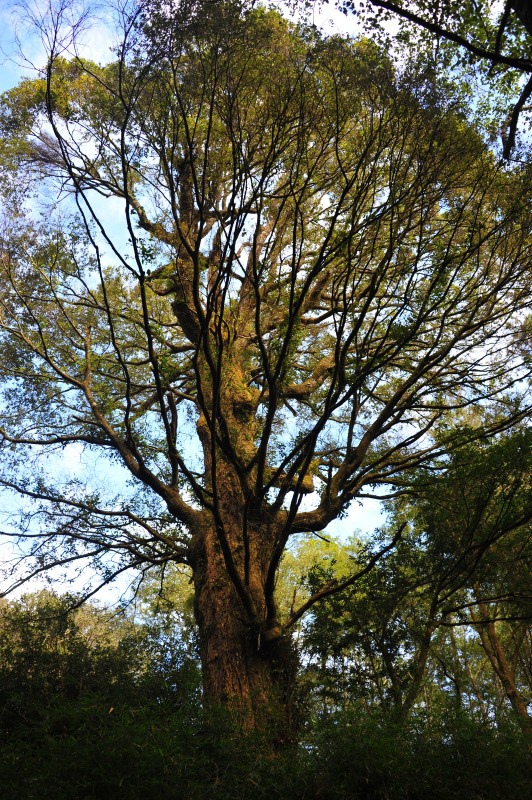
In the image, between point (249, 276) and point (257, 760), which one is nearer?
point (257, 760)

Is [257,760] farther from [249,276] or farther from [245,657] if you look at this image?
[249,276]

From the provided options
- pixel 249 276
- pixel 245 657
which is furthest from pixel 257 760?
pixel 249 276

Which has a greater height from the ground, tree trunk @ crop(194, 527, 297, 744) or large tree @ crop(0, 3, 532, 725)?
large tree @ crop(0, 3, 532, 725)

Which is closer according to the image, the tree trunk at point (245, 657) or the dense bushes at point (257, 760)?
the dense bushes at point (257, 760)

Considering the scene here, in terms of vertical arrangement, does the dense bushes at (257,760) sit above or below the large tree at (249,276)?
below

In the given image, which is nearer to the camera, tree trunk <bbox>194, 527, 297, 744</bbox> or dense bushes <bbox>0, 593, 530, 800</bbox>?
dense bushes <bbox>0, 593, 530, 800</bbox>

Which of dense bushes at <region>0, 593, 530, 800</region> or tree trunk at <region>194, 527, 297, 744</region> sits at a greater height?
tree trunk at <region>194, 527, 297, 744</region>

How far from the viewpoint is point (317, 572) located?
22.0ft

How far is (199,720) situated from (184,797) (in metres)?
0.88

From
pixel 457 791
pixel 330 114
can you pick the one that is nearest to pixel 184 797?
pixel 457 791

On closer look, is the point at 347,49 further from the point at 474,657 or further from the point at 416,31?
the point at 474,657

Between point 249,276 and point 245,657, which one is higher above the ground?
point 249,276

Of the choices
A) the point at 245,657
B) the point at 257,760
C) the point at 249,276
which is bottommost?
the point at 257,760

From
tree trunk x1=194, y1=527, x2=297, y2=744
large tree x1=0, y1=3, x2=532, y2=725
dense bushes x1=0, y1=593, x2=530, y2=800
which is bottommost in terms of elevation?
dense bushes x1=0, y1=593, x2=530, y2=800
